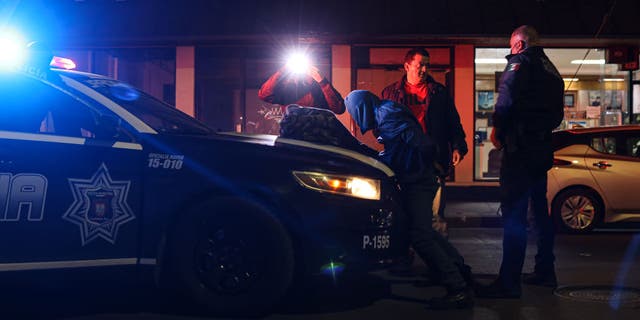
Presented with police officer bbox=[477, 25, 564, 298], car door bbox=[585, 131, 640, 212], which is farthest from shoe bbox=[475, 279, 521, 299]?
car door bbox=[585, 131, 640, 212]

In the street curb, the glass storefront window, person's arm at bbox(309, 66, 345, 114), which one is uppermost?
the glass storefront window

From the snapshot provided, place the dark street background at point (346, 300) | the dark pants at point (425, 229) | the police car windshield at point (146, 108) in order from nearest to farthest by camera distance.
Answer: the dark street background at point (346, 300)
the dark pants at point (425, 229)
the police car windshield at point (146, 108)

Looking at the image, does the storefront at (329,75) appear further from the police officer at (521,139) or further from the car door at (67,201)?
the car door at (67,201)

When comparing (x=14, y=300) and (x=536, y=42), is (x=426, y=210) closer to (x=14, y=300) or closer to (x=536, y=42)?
(x=536, y=42)

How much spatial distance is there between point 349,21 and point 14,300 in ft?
32.8

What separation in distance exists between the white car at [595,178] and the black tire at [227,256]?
6.35m

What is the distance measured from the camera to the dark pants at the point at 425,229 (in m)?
5.46

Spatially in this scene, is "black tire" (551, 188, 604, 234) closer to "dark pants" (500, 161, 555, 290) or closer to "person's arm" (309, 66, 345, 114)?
"person's arm" (309, 66, 345, 114)

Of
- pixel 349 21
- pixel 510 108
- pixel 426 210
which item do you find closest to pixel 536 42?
pixel 510 108

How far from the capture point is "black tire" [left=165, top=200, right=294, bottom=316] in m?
5.11

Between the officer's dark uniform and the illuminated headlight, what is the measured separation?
1.25 meters

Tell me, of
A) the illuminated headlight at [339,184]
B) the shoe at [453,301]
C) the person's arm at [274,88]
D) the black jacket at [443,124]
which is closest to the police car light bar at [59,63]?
the person's arm at [274,88]

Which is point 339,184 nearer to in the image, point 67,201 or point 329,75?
point 67,201

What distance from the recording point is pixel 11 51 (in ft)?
18.9
